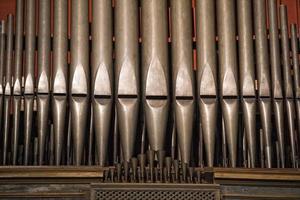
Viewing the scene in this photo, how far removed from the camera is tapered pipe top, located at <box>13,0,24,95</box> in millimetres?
7984

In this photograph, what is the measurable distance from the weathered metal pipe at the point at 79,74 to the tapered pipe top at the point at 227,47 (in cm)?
129

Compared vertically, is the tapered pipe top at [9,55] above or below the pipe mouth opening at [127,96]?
above

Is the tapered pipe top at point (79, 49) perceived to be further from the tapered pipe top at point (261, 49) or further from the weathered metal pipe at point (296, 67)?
the weathered metal pipe at point (296, 67)

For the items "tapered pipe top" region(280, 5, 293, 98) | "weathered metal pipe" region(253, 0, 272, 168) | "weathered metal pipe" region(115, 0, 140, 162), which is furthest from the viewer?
"tapered pipe top" region(280, 5, 293, 98)

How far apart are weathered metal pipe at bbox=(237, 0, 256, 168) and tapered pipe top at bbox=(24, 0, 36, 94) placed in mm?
2113

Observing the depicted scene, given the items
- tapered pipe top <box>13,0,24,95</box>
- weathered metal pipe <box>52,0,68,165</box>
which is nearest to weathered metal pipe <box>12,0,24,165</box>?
tapered pipe top <box>13,0,24,95</box>

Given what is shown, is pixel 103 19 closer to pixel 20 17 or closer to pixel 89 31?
pixel 89 31

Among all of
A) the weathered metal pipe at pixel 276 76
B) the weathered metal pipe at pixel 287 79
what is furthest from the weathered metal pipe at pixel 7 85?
the weathered metal pipe at pixel 287 79

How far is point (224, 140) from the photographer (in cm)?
790

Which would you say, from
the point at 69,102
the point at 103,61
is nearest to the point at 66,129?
the point at 69,102

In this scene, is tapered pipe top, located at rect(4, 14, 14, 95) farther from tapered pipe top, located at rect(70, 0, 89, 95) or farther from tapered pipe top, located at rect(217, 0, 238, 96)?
tapered pipe top, located at rect(217, 0, 238, 96)

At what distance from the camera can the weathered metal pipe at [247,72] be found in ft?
25.5

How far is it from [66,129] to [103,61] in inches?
30.4

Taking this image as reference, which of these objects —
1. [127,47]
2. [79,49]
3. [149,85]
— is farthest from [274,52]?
[79,49]
